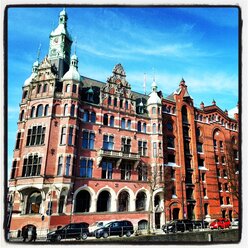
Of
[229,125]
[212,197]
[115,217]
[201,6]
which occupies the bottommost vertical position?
[115,217]

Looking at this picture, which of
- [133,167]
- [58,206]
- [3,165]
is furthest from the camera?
[133,167]

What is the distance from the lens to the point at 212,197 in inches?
1175

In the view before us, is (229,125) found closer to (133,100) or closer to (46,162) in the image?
(133,100)

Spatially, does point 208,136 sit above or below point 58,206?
above

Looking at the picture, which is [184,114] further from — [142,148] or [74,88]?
[74,88]

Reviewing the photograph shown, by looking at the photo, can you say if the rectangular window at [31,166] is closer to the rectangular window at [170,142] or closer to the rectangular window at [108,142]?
the rectangular window at [108,142]

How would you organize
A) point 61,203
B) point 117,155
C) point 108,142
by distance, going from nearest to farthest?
point 61,203 < point 117,155 < point 108,142

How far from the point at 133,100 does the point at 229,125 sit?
49.9ft

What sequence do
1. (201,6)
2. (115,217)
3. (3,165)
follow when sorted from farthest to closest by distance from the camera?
(115,217)
(201,6)
(3,165)

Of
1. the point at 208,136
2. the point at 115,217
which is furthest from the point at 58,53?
the point at 208,136

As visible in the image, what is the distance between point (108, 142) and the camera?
84.4ft

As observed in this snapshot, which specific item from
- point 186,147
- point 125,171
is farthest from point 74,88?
point 186,147

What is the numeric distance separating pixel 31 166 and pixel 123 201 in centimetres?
938

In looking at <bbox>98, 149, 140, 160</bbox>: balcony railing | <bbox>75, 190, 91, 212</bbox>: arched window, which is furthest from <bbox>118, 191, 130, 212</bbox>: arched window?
<bbox>98, 149, 140, 160</bbox>: balcony railing
